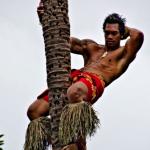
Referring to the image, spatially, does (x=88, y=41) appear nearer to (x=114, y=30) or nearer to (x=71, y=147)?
(x=114, y=30)

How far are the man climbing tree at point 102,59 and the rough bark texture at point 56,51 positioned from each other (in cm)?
16

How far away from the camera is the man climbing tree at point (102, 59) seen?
9250 millimetres

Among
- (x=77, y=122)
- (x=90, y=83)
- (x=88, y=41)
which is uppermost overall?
(x=88, y=41)

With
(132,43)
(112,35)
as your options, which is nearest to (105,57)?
(112,35)

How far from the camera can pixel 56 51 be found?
29.8ft

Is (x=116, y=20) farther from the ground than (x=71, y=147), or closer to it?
farther from the ground

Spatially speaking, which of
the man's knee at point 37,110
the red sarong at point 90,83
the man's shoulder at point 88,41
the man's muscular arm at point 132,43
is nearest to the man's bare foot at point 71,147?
the red sarong at point 90,83

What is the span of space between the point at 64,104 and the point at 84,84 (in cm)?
38

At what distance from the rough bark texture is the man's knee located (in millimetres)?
492

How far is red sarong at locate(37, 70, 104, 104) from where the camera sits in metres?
9.06

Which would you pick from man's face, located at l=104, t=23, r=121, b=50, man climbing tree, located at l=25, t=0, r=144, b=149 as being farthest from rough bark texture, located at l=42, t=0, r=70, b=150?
man's face, located at l=104, t=23, r=121, b=50

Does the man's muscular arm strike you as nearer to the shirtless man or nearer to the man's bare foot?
the shirtless man

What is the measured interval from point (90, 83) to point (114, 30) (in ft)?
4.09

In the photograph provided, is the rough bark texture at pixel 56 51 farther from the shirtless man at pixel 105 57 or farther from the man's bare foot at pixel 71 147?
the man's bare foot at pixel 71 147
